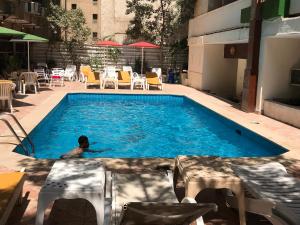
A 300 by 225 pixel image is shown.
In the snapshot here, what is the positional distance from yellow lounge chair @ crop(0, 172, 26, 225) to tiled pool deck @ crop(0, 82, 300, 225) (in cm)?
40

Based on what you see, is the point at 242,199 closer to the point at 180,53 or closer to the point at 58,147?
the point at 58,147

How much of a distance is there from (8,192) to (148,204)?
164 cm

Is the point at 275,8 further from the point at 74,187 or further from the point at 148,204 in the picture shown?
the point at 148,204

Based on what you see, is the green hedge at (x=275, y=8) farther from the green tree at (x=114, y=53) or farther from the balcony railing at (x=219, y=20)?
the green tree at (x=114, y=53)

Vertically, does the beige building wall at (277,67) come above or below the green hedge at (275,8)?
below

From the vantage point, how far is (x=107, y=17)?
40.7 metres

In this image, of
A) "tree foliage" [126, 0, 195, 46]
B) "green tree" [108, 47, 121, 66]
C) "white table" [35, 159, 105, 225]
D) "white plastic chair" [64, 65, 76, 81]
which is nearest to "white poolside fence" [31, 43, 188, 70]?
"green tree" [108, 47, 121, 66]

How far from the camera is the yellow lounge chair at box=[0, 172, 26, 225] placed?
350cm

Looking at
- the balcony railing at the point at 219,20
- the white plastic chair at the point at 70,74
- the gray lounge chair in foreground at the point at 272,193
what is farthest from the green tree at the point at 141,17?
the gray lounge chair in foreground at the point at 272,193

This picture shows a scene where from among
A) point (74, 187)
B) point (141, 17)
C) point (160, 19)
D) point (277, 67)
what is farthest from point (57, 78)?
point (74, 187)

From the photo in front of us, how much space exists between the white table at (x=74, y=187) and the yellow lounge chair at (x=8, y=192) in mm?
293

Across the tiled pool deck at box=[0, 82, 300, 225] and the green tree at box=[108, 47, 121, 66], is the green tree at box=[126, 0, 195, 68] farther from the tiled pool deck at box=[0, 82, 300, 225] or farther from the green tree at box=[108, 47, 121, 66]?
the tiled pool deck at box=[0, 82, 300, 225]

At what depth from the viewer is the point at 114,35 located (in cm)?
3838

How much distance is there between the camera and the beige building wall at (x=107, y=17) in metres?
38.6
